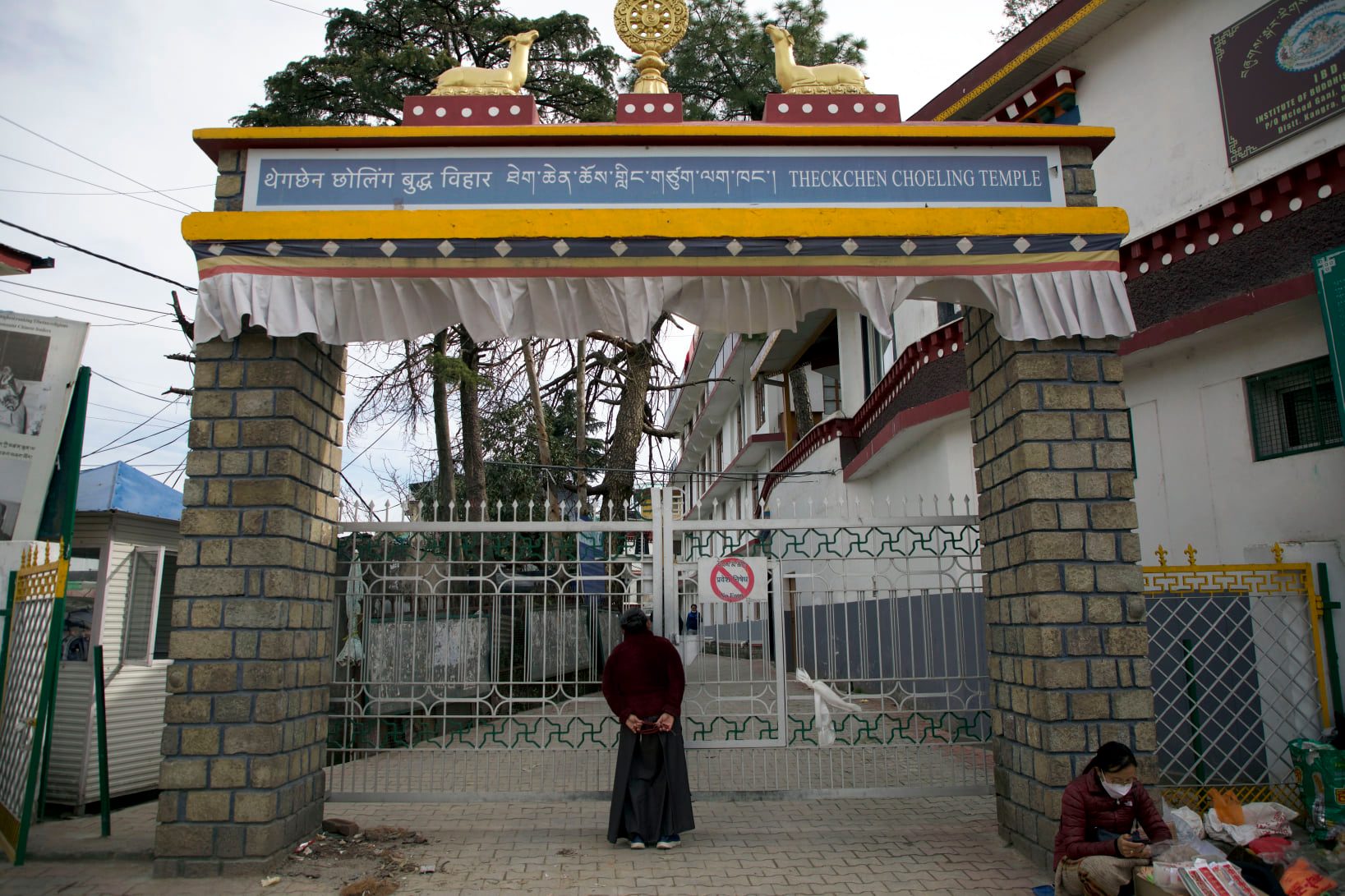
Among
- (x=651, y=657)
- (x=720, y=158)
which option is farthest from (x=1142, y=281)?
(x=651, y=657)

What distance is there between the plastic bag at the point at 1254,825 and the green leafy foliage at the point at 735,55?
13.2 m

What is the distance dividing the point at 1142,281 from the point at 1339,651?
3490 mm

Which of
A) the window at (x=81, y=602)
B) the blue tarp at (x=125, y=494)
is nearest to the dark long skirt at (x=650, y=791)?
the blue tarp at (x=125, y=494)

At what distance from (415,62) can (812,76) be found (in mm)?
7511

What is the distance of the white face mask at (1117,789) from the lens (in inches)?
181

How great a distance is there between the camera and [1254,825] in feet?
18.0

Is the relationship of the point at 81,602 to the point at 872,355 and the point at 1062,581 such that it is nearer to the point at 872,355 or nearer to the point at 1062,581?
the point at 1062,581

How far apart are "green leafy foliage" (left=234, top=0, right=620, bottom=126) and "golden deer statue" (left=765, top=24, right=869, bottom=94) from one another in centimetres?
715

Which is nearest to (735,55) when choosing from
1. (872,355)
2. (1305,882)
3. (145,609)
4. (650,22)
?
(872,355)

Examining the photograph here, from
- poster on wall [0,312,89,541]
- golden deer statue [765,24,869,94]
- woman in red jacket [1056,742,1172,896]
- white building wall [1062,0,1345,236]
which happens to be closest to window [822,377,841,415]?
white building wall [1062,0,1345,236]

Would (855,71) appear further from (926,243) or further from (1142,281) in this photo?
(1142,281)

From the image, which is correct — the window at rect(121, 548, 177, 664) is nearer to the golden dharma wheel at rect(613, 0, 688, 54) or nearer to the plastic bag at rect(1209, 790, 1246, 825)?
the golden dharma wheel at rect(613, 0, 688, 54)

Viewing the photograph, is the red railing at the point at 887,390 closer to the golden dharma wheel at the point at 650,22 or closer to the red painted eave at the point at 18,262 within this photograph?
the golden dharma wheel at the point at 650,22

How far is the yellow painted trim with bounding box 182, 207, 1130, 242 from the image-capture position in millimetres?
5523
